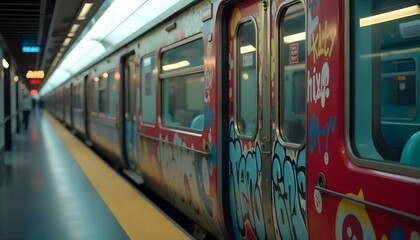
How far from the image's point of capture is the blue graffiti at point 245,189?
3.43m

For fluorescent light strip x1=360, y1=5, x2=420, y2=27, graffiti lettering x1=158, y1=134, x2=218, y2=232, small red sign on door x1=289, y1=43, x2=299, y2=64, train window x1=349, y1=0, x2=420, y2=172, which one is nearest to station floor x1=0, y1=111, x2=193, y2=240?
graffiti lettering x1=158, y1=134, x2=218, y2=232

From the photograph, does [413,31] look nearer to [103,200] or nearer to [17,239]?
[17,239]

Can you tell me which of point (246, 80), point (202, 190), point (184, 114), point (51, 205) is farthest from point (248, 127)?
point (51, 205)

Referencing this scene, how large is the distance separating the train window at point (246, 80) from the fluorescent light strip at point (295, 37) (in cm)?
39

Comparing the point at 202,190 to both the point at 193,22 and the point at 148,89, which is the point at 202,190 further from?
the point at 148,89

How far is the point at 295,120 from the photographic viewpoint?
11.6ft

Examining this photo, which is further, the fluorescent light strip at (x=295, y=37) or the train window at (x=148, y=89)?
the train window at (x=148, y=89)

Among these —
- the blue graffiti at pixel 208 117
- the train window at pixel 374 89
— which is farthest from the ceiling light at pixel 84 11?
the train window at pixel 374 89

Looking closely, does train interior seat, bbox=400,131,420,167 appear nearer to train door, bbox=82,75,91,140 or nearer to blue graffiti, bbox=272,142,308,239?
blue graffiti, bbox=272,142,308,239

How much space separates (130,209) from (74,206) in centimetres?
82

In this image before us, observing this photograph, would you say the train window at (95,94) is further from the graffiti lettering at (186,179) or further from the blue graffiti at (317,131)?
the blue graffiti at (317,131)

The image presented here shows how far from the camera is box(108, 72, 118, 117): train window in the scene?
949 centimetres

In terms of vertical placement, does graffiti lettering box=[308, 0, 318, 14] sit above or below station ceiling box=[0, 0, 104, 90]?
below

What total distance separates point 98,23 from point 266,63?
6.16 meters
